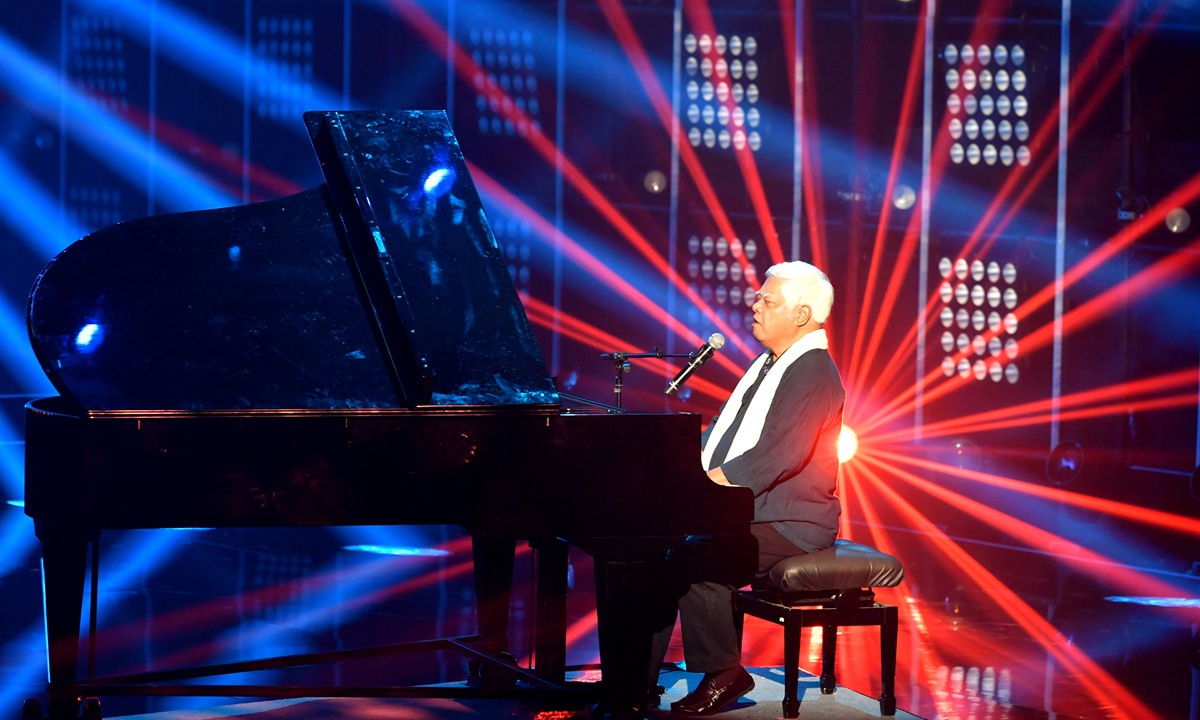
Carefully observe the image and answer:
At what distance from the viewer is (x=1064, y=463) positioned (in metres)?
7.42

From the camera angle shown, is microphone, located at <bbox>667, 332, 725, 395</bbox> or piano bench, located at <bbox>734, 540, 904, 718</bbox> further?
piano bench, located at <bbox>734, 540, 904, 718</bbox>

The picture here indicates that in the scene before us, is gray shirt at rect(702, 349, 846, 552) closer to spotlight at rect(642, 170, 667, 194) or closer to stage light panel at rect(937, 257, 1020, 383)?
stage light panel at rect(937, 257, 1020, 383)

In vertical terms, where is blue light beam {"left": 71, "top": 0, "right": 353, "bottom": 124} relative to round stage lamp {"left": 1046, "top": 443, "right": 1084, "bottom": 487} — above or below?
above

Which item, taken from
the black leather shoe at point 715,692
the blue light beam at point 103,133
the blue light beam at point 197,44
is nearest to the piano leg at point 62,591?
the black leather shoe at point 715,692

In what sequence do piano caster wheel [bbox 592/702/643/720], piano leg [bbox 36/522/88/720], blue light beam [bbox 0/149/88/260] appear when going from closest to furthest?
piano leg [bbox 36/522/88/720] → piano caster wheel [bbox 592/702/643/720] → blue light beam [bbox 0/149/88/260]

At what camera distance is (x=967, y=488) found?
7793 millimetres

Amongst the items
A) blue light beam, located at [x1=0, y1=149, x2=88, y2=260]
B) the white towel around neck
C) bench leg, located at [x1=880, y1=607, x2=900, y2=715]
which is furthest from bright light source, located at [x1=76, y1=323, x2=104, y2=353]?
blue light beam, located at [x1=0, y1=149, x2=88, y2=260]

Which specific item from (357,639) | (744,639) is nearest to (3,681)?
(357,639)

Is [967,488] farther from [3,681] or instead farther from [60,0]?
[60,0]

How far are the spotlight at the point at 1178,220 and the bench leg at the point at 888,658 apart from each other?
4.23 meters

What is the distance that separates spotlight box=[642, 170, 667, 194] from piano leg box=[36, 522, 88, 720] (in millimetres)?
5576

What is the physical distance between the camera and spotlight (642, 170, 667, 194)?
27.2ft

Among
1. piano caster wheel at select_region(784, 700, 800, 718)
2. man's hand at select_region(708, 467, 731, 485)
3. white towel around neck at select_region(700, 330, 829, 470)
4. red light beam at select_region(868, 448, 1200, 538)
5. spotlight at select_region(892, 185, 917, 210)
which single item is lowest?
piano caster wheel at select_region(784, 700, 800, 718)

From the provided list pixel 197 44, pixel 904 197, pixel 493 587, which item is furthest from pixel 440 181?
pixel 197 44
